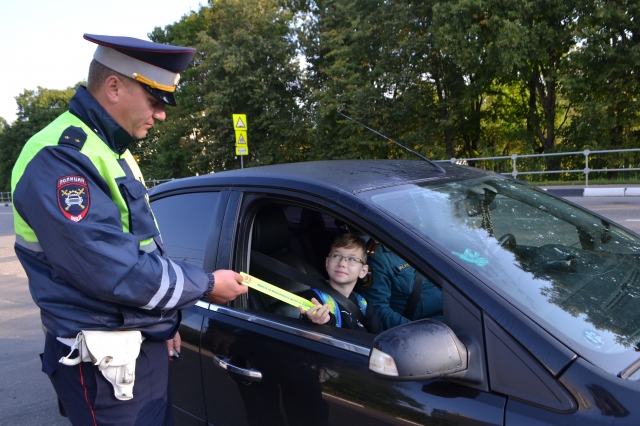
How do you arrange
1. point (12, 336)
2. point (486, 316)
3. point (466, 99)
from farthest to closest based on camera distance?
point (466, 99) → point (12, 336) → point (486, 316)

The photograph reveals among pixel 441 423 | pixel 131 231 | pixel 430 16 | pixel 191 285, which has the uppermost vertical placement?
pixel 430 16

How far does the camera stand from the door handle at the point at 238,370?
1.90 metres

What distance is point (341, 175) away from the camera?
208 centimetres

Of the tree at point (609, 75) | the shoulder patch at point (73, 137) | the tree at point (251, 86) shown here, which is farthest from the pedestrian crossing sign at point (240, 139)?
the shoulder patch at point (73, 137)

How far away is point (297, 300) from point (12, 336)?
14.6 feet

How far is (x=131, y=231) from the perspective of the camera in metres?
1.66

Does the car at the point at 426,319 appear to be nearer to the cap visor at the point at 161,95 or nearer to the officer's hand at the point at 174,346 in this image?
the officer's hand at the point at 174,346

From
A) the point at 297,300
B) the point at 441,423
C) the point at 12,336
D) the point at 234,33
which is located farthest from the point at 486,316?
the point at 234,33

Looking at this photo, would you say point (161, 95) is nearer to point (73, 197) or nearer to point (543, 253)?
point (73, 197)

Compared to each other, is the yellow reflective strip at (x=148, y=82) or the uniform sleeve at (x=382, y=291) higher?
the yellow reflective strip at (x=148, y=82)

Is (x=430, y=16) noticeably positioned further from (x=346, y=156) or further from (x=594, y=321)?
(x=594, y=321)

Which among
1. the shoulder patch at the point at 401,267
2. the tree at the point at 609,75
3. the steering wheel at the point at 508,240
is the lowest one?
the shoulder patch at the point at 401,267

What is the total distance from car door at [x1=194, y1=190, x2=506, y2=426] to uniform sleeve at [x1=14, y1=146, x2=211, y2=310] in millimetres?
542

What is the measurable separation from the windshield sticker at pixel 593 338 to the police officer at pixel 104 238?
1.09m
